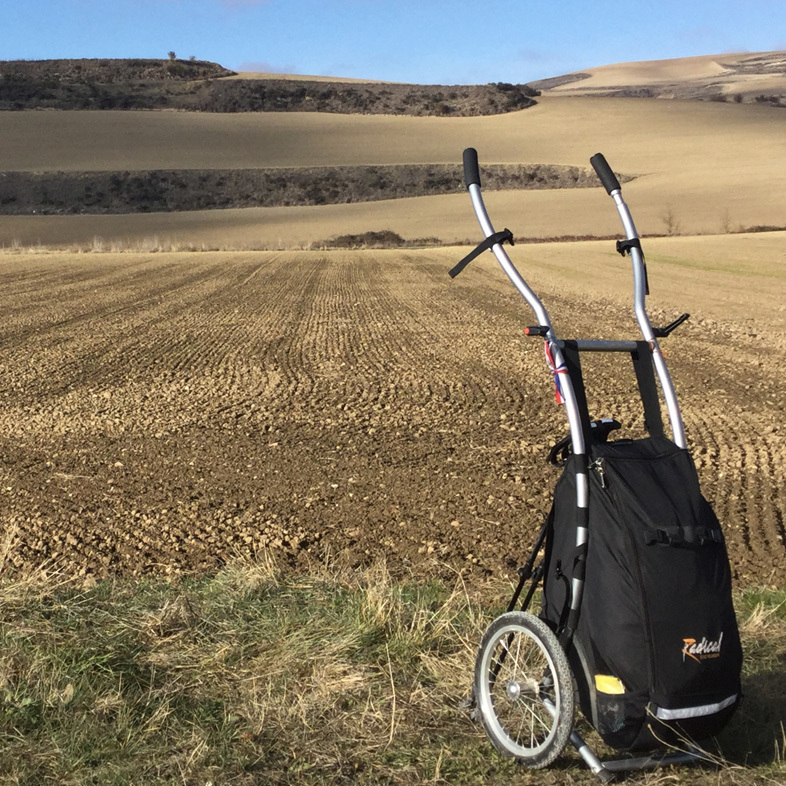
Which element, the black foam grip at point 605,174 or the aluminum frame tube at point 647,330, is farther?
the black foam grip at point 605,174

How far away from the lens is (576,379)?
328 cm

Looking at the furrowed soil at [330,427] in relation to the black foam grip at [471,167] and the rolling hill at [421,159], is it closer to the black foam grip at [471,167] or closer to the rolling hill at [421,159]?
the black foam grip at [471,167]

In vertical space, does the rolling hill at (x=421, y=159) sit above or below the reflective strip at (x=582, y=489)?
above

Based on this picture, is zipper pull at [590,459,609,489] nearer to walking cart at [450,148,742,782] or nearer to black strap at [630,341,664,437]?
walking cart at [450,148,742,782]

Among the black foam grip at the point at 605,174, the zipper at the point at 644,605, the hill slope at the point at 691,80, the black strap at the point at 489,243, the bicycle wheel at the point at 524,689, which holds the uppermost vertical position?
the hill slope at the point at 691,80

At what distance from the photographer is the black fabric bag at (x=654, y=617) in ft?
9.42

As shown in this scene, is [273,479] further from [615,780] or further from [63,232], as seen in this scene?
[63,232]

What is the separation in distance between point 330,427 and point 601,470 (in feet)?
19.4

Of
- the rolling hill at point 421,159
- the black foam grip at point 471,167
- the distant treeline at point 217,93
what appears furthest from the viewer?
the distant treeline at point 217,93

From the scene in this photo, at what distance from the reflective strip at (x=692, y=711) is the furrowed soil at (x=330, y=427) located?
2339mm

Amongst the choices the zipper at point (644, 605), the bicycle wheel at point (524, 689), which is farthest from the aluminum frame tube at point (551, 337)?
the bicycle wheel at point (524, 689)

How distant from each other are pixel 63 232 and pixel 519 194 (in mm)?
31276

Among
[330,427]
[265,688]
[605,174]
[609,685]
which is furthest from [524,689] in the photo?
[330,427]

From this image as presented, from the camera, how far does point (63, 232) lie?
53844mm
